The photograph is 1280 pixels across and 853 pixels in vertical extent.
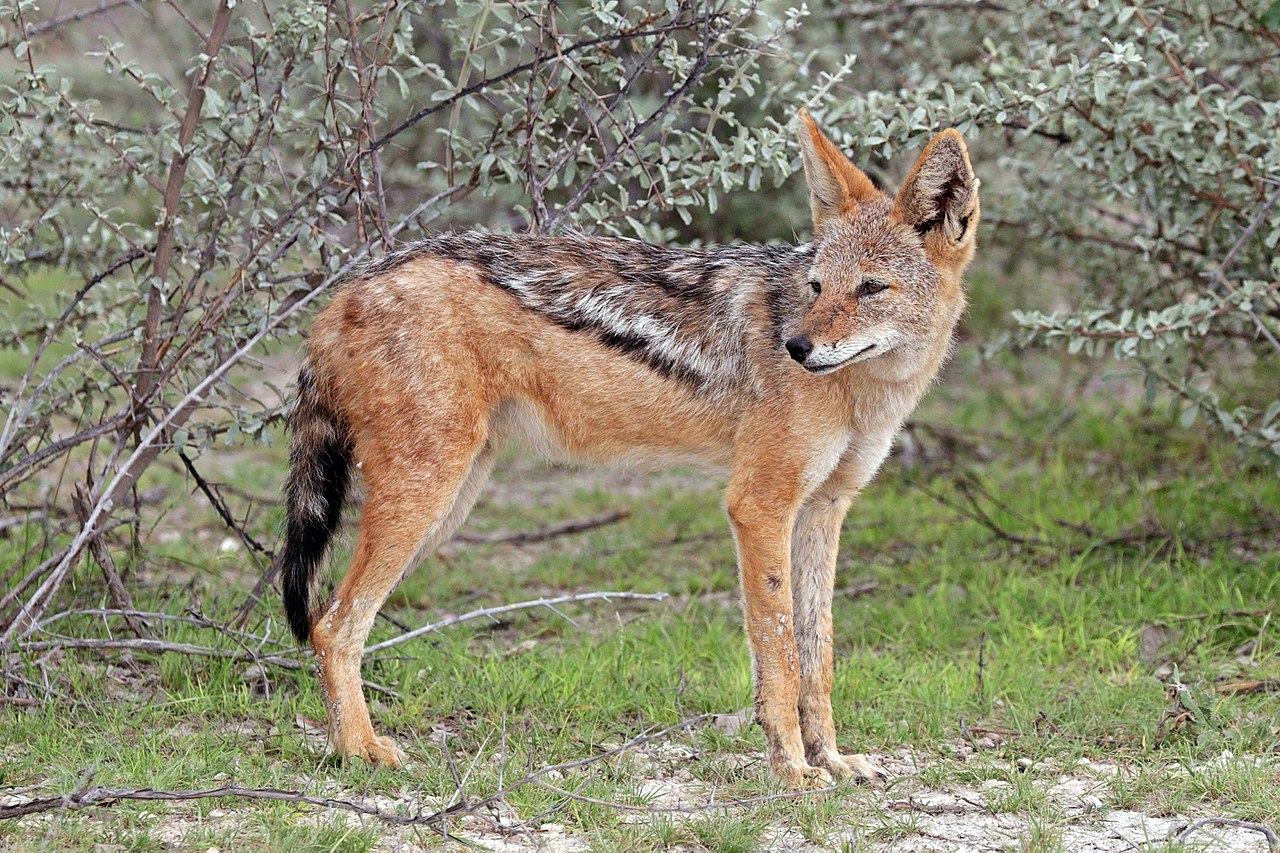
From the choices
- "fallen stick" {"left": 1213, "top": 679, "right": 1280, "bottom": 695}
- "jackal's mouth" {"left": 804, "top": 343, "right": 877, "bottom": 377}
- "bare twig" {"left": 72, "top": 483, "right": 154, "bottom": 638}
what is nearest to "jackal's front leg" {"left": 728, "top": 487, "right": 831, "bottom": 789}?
"jackal's mouth" {"left": 804, "top": 343, "right": 877, "bottom": 377}

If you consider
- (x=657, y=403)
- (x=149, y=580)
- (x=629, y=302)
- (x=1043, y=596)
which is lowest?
(x=1043, y=596)

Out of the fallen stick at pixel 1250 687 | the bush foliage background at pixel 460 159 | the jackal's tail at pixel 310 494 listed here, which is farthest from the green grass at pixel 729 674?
the bush foliage background at pixel 460 159

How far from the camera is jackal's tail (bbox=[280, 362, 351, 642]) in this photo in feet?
15.9

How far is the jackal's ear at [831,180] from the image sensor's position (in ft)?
15.8

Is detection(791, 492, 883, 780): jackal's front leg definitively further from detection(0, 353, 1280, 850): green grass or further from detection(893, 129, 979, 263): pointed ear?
detection(893, 129, 979, 263): pointed ear

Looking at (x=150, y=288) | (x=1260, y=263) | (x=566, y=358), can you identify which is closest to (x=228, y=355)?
(x=150, y=288)

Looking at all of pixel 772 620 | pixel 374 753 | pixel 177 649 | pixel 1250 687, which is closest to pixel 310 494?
pixel 177 649

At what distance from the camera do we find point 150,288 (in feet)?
18.0

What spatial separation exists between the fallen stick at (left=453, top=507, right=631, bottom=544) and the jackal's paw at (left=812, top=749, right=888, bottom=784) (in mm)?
3285

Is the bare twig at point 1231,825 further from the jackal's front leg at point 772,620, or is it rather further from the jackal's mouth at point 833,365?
the jackal's mouth at point 833,365

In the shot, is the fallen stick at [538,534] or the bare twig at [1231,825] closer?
the bare twig at [1231,825]

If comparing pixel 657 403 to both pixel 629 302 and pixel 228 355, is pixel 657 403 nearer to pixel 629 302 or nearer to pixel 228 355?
pixel 629 302

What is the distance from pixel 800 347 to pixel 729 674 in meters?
1.70

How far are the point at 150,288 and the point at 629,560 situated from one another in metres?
3.16
